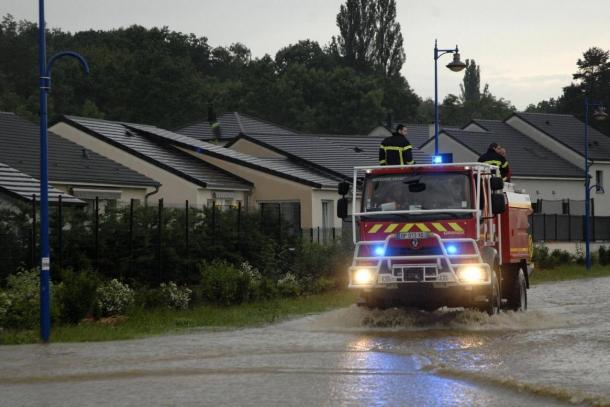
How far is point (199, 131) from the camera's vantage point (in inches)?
2544

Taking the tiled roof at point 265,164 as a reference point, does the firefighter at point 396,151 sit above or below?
below

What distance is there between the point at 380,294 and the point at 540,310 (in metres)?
6.26

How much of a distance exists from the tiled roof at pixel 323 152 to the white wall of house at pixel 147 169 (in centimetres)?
796

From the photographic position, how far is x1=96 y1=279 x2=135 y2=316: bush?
2284cm

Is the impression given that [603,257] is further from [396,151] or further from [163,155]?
[396,151]

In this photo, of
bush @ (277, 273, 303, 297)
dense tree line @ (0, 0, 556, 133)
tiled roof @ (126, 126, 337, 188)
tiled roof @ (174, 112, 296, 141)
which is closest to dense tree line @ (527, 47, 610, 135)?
dense tree line @ (0, 0, 556, 133)

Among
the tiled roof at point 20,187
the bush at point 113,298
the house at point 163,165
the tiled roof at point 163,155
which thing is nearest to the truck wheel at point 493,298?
the bush at point 113,298

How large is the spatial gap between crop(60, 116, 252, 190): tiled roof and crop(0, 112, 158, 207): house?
223 cm

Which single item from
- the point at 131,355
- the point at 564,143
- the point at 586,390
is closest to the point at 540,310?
the point at 131,355

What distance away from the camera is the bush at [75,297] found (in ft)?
69.6

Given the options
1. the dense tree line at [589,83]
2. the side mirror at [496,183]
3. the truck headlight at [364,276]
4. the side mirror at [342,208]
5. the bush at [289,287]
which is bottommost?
the bush at [289,287]

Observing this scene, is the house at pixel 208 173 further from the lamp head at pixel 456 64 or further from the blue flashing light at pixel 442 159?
the blue flashing light at pixel 442 159

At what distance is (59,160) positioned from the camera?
3781cm

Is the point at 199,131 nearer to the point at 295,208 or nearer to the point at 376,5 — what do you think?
the point at 295,208
